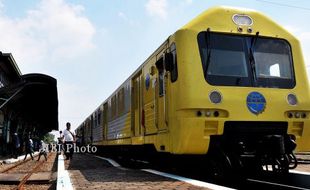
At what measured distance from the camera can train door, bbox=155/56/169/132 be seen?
863 centimetres

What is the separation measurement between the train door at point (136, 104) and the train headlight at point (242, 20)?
360 cm

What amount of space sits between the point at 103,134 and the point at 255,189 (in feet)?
43.3

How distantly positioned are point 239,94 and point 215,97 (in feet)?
1.63

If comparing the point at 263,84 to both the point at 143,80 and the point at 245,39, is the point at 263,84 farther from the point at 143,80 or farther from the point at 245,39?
the point at 143,80

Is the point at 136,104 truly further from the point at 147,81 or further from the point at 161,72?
the point at 161,72

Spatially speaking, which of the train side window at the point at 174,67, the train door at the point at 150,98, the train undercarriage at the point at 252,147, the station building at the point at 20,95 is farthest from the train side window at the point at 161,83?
the station building at the point at 20,95

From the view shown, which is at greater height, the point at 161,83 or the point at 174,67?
the point at 174,67

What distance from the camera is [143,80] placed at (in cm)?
1107

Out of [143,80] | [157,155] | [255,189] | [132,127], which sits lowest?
[255,189]

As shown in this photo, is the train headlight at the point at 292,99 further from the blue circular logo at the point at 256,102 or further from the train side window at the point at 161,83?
the train side window at the point at 161,83

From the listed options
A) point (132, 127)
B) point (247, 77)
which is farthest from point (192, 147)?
point (132, 127)

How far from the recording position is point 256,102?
8.11 m

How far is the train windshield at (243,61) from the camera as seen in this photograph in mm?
8195

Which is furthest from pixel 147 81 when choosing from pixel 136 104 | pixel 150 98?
pixel 136 104
